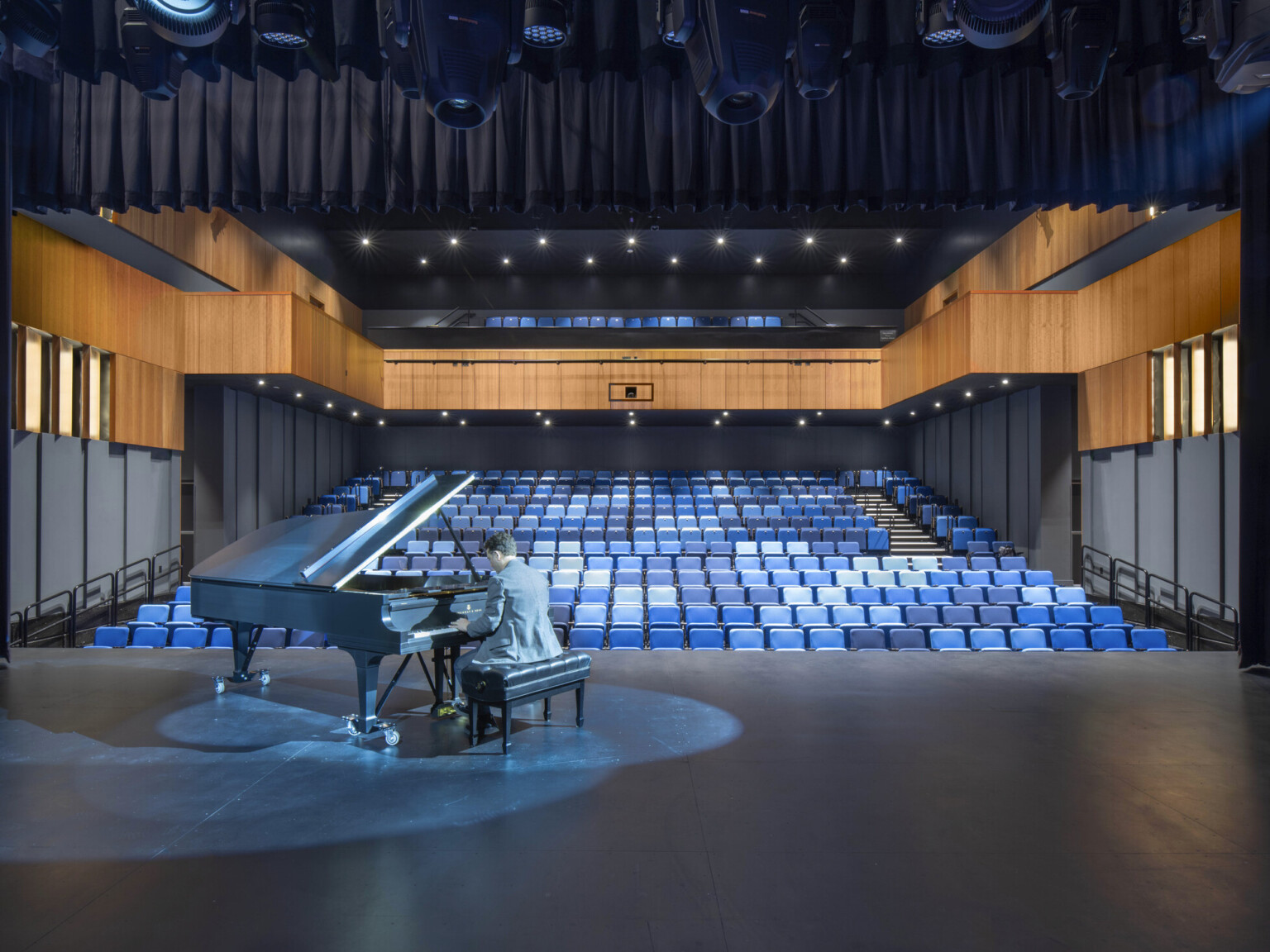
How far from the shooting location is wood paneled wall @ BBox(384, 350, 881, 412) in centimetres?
1575

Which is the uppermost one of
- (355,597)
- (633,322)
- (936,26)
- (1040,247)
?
(633,322)

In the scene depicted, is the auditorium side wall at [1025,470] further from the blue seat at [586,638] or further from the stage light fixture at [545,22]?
the stage light fixture at [545,22]

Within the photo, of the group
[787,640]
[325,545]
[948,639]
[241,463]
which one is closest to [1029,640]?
[948,639]

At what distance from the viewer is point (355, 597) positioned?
12.6ft

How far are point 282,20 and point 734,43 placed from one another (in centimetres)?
249

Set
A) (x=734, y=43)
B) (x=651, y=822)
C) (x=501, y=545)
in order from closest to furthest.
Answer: (x=651, y=822)
(x=734, y=43)
(x=501, y=545)

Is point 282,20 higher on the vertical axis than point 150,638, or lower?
higher

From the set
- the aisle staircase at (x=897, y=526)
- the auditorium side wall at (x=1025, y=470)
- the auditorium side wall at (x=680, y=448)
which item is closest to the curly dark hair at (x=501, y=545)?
the aisle staircase at (x=897, y=526)

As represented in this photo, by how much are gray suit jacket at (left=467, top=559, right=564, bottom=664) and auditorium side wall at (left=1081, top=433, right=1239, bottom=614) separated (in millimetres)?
7010

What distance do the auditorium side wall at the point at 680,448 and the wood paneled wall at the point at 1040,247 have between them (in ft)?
15.7

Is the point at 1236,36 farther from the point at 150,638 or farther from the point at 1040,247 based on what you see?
the point at 150,638

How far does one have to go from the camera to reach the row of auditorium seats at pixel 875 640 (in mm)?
6445

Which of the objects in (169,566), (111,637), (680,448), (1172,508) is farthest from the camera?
(680,448)

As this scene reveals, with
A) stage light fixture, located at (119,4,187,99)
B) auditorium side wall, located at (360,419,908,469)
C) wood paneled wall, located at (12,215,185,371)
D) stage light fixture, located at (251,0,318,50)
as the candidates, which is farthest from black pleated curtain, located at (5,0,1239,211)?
auditorium side wall, located at (360,419,908,469)
